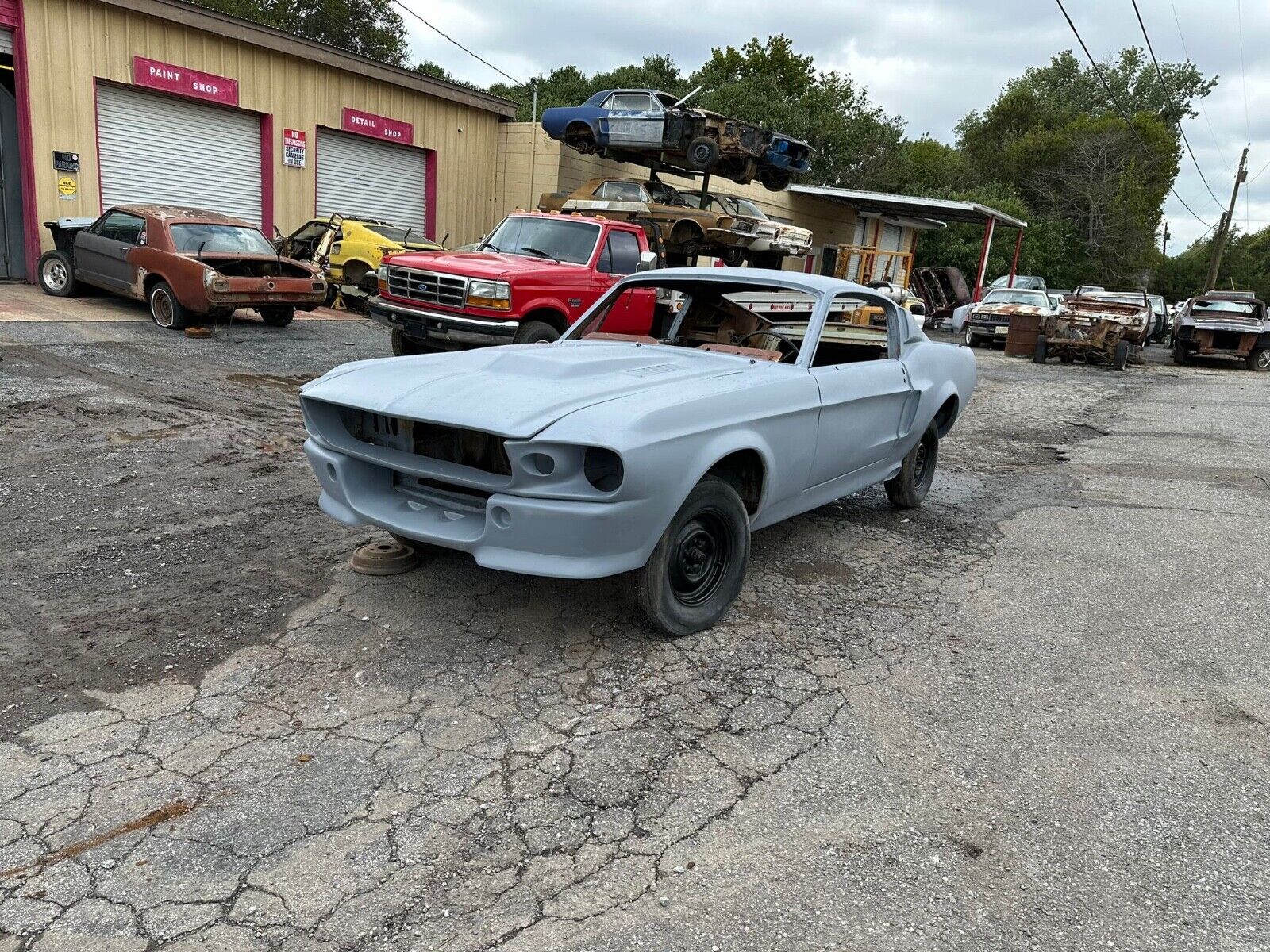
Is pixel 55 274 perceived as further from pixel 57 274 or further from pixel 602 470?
pixel 602 470

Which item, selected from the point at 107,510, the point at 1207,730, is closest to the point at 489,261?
the point at 107,510

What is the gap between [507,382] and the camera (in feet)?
12.7

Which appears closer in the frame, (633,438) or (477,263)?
(633,438)

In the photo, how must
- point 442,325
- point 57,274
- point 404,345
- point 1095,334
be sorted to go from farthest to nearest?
point 1095,334
point 57,274
point 404,345
point 442,325

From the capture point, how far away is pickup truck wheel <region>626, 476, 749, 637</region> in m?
3.75

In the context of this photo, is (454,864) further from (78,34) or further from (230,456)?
(78,34)

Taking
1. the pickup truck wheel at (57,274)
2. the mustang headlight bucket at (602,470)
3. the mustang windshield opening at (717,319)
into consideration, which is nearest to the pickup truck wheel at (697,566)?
the mustang headlight bucket at (602,470)

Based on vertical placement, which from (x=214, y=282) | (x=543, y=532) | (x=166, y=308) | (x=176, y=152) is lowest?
(x=166, y=308)

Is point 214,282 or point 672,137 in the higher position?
point 672,137

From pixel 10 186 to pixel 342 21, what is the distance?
107 ft

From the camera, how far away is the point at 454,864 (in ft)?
8.36

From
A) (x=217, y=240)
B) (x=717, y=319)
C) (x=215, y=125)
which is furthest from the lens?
(x=215, y=125)

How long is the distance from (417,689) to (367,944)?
1.26m

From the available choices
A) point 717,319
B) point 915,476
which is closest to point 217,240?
point 717,319
